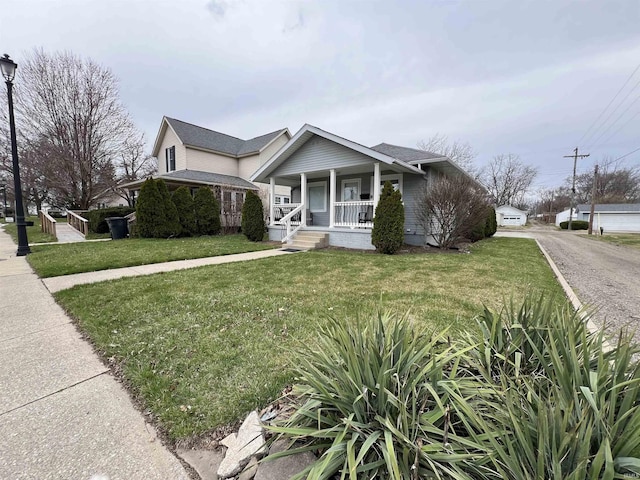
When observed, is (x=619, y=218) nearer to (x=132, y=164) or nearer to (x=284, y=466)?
(x=284, y=466)

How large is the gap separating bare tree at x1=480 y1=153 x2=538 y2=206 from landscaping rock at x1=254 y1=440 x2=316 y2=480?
58301 mm

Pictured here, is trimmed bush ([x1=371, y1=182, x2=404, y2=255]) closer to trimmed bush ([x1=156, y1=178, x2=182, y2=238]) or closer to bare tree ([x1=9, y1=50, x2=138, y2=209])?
trimmed bush ([x1=156, y1=178, x2=182, y2=238])

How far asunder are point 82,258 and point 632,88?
27.6 meters

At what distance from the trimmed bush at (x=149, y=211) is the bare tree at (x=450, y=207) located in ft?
37.3

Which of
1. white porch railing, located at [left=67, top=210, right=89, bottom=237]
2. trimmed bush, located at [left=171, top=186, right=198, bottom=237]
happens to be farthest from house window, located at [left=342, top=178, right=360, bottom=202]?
white porch railing, located at [left=67, top=210, right=89, bottom=237]

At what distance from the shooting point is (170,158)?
66.7 feet

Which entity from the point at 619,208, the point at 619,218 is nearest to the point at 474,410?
the point at 619,218

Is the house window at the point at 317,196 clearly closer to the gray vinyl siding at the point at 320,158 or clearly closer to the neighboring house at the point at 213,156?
the gray vinyl siding at the point at 320,158

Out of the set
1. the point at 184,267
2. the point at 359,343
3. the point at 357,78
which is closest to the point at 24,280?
the point at 184,267

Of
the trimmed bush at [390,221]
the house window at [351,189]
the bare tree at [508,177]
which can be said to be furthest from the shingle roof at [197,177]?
the bare tree at [508,177]

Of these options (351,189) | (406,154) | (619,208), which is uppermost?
(406,154)

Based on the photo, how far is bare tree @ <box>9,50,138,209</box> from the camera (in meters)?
18.4

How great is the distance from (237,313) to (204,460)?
222cm

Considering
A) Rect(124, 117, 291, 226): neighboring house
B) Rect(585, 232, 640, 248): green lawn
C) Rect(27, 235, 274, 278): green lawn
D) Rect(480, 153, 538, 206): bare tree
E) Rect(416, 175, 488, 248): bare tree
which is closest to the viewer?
Rect(27, 235, 274, 278): green lawn
